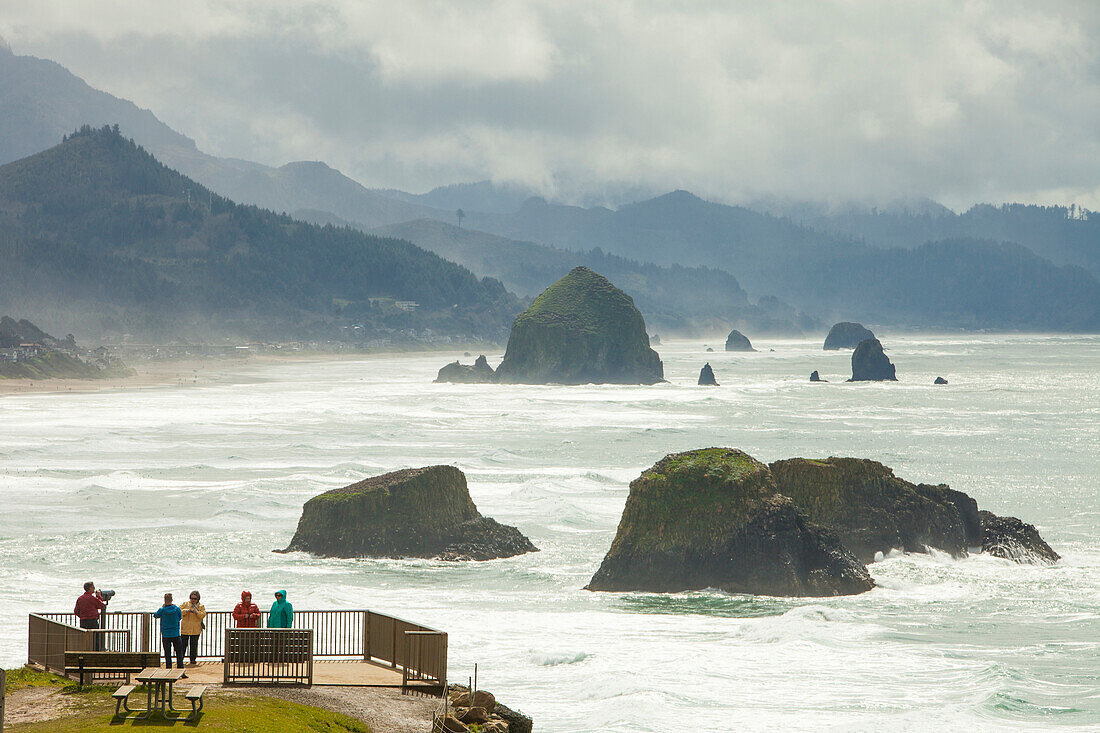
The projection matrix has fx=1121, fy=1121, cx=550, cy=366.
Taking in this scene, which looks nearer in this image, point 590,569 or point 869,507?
point 590,569

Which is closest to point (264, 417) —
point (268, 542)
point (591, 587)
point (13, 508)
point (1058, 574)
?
point (13, 508)

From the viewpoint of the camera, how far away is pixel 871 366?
13688 centimetres

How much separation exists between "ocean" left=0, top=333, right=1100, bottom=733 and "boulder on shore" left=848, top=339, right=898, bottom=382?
52.8 m

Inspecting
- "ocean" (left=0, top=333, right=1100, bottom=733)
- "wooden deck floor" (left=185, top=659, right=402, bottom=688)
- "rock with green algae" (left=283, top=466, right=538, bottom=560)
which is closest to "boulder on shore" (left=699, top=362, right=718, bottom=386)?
"ocean" (left=0, top=333, right=1100, bottom=733)

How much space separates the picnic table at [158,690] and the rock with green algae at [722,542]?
49.9 ft

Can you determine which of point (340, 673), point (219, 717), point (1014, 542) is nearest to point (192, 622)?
point (340, 673)

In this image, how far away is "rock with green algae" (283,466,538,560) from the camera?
33.9 metres

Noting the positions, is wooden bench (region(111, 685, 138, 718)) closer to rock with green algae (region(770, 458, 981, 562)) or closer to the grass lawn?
the grass lawn

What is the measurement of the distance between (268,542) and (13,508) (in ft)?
40.6

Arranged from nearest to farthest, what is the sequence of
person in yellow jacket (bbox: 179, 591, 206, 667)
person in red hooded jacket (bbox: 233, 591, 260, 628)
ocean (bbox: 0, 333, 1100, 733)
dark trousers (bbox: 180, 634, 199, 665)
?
person in yellow jacket (bbox: 179, 591, 206, 667) < dark trousers (bbox: 180, 634, 199, 665) < person in red hooded jacket (bbox: 233, 591, 260, 628) < ocean (bbox: 0, 333, 1100, 733)

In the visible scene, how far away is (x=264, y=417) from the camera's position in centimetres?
8019

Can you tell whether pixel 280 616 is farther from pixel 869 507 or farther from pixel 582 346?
pixel 582 346

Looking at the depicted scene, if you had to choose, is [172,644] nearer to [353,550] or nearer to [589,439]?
[353,550]

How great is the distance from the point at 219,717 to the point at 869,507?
22.5 m
